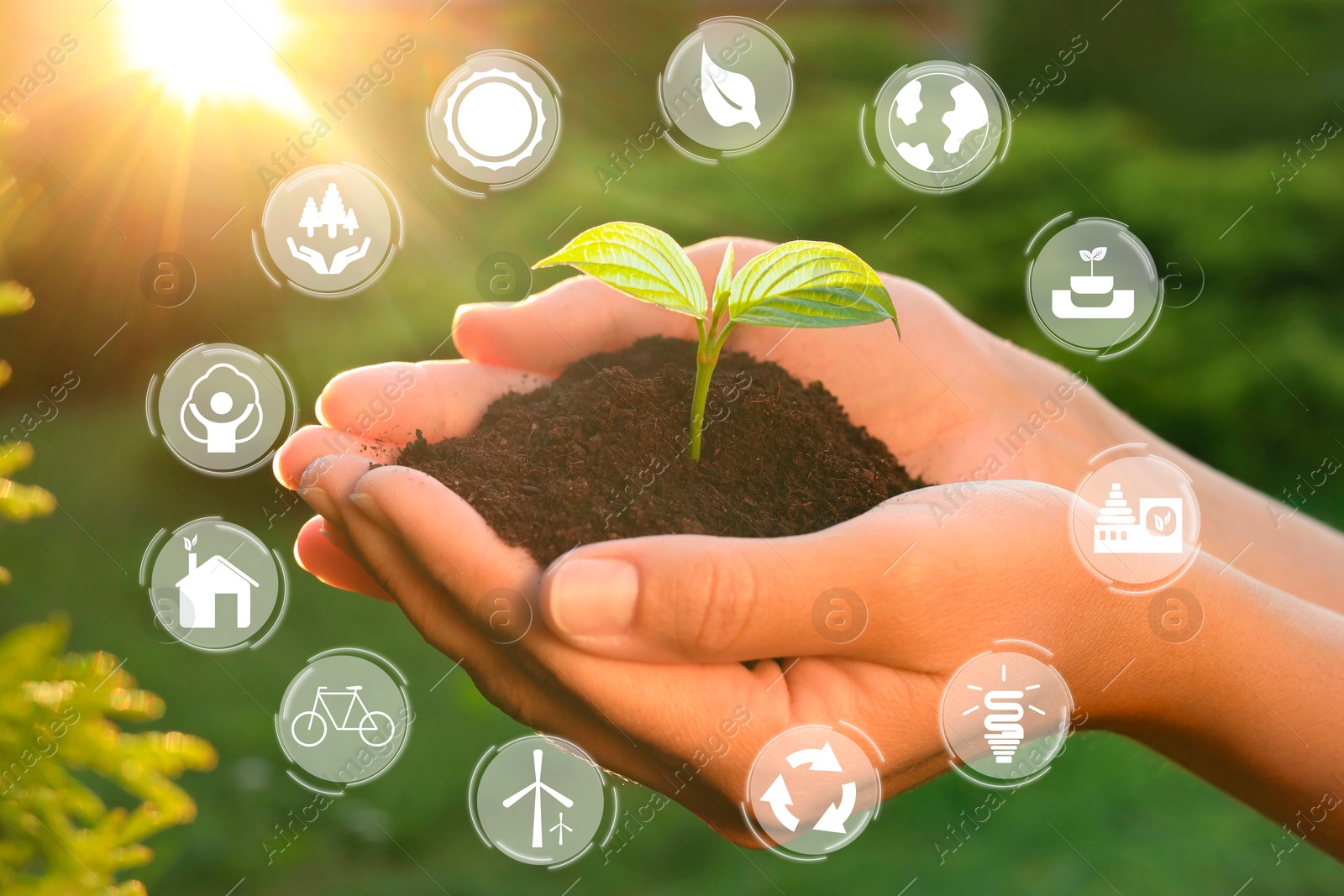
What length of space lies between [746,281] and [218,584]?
123 cm

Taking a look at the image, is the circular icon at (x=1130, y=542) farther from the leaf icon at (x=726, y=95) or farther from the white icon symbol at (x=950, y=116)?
the leaf icon at (x=726, y=95)

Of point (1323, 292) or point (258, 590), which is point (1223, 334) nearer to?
point (1323, 292)

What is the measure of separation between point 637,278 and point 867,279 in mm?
298

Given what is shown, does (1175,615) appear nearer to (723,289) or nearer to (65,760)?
(723,289)

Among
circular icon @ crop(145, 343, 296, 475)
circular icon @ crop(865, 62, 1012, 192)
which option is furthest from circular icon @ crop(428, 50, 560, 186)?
circular icon @ crop(865, 62, 1012, 192)

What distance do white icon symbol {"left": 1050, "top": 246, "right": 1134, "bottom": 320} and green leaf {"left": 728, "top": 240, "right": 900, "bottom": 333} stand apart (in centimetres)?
76

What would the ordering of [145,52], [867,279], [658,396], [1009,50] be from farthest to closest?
[1009,50] → [145,52] → [658,396] → [867,279]

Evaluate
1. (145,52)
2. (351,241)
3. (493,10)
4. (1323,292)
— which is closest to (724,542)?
(351,241)

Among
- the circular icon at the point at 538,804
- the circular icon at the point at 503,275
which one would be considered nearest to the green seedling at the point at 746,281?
the circular icon at the point at 538,804

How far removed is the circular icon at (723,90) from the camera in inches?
83.6

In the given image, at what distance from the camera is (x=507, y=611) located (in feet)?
3.56

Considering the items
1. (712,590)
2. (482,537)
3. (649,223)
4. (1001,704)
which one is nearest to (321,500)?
(482,537)

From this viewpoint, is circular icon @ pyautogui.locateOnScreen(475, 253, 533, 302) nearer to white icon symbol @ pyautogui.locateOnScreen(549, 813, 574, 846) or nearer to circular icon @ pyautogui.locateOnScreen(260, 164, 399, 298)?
circular icon @ pyautogui.locateOnScreen(260, 164, 399, 298)

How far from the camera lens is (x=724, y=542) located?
3.38 ft
